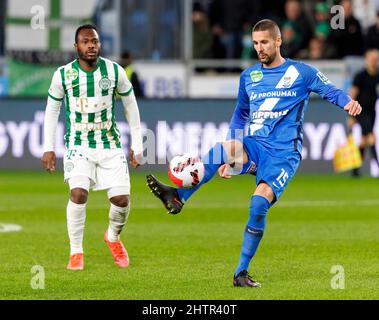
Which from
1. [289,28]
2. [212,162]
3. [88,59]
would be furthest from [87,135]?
[289,28]

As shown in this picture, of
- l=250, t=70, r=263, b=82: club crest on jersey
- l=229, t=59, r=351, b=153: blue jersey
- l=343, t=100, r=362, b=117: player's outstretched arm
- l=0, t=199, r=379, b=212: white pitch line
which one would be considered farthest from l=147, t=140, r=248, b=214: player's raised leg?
l=0, t=199, r=379, b=212: white pitch line

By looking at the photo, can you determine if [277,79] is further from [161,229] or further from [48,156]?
[161,229]

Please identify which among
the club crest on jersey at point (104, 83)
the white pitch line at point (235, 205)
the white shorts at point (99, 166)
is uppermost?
the club crest on jersey at point (104, 83)

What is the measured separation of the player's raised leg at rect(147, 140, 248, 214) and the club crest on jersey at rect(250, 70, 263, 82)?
1.72ft

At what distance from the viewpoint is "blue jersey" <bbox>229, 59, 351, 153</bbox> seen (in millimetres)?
10094

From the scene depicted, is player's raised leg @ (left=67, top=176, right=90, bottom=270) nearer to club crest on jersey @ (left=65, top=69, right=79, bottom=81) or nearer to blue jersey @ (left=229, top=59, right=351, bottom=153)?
club crest on jersey @ (left=65, top=69, right=79, bottom=81)

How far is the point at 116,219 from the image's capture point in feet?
37.2

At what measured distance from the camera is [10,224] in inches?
588

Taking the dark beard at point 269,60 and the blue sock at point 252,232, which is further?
the dark beard at point 269,60

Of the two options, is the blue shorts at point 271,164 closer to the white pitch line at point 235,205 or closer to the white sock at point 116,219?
the white sock at point 116,219

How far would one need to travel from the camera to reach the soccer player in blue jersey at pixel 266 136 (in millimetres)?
9914

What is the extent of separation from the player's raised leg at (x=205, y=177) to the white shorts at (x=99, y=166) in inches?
43.9

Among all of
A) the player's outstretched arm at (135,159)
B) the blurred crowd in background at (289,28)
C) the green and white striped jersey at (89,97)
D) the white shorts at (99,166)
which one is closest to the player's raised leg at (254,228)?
the player's outstretched arm at (135,159)
